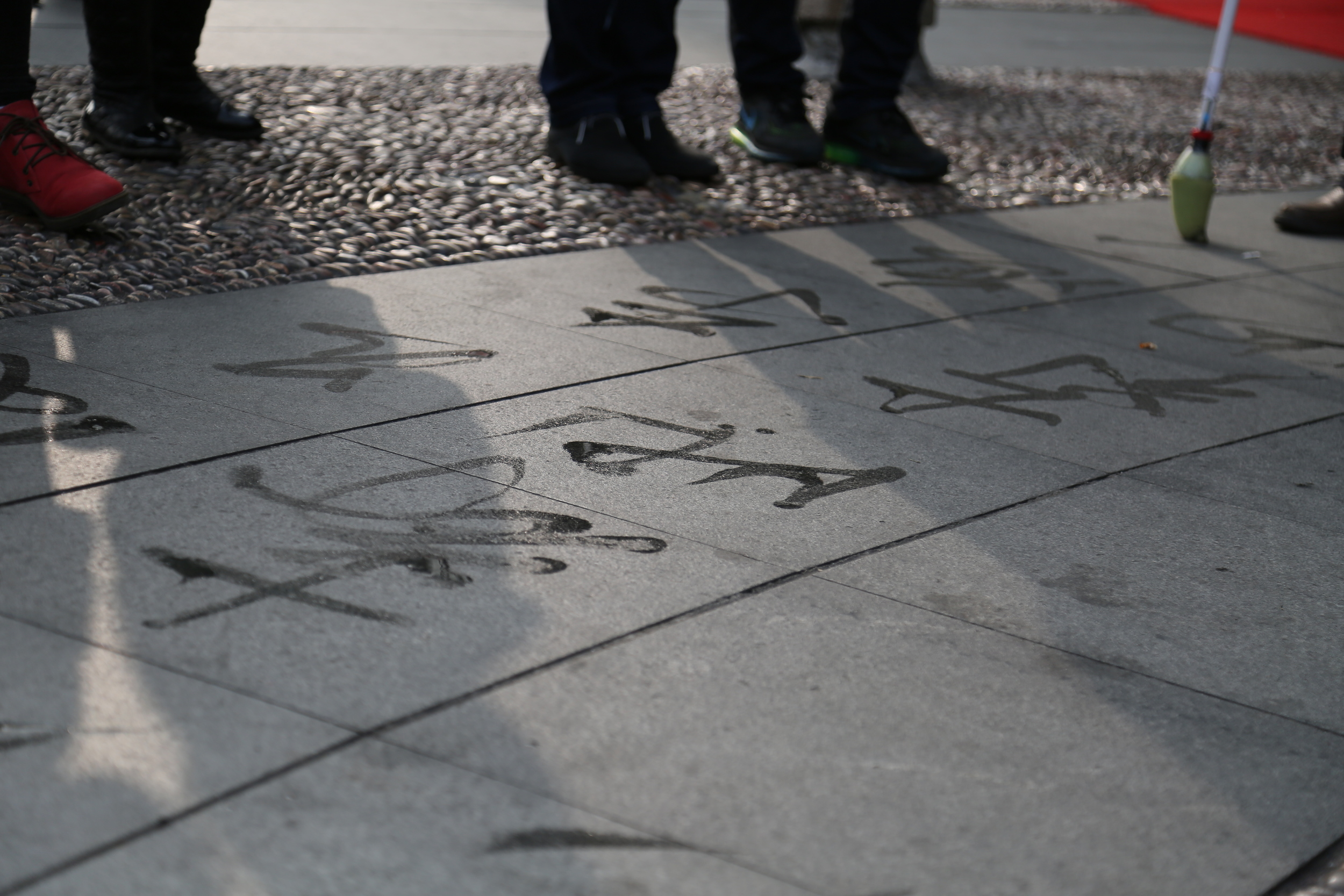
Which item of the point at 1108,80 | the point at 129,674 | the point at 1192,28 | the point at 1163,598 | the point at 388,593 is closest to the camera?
the point at 129,674

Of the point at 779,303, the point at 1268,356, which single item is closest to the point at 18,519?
the point at 779,303

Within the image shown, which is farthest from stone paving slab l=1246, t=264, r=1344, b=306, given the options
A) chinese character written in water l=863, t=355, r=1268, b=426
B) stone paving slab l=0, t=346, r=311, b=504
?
stone paving slab l=0, t=346, r=311, b=504

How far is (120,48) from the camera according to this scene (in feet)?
13.5

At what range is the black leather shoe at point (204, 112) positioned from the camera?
4539 mm

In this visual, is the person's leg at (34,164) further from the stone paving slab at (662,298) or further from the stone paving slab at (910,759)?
the stone paving slab at (910,759)

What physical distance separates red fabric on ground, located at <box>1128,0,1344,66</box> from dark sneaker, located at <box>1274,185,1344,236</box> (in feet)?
32.9

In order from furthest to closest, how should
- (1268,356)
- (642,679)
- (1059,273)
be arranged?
(1059,273) → (1268,356) → (642,679)

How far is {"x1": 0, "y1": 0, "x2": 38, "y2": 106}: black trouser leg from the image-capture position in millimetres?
3332

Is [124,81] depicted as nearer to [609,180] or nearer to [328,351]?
[609,180]

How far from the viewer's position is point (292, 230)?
373cm

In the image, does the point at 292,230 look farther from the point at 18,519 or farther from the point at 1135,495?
the point at 1135,495

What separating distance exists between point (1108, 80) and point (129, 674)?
9.32 m

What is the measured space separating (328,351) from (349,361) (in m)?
0.08

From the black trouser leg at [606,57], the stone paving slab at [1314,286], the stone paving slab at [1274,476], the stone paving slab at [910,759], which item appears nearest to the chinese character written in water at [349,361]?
the stone paving slab at [910,759]
